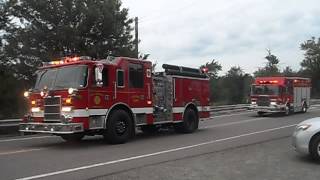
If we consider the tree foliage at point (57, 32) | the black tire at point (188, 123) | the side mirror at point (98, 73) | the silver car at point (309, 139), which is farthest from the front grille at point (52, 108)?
the tree foliage at point (57, 32)

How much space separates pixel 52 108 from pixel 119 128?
215 centimetres

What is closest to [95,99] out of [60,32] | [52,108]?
[52,108]

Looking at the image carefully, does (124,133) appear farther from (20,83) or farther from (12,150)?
(20,83)

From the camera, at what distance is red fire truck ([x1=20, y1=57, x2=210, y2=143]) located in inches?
599

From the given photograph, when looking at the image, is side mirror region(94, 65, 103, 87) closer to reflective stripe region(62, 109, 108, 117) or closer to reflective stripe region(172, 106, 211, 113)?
reflective stripe region(62, 109, 108, 117)

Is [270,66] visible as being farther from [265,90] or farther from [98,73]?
[98,73]

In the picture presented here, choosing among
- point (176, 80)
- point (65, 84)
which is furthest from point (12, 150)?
point (176, 80)

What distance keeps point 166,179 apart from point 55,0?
27.6 m

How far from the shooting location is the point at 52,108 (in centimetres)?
1555

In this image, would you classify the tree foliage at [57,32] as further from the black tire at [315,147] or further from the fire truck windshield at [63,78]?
the black tire at [315,147]

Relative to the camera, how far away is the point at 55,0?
35594mm

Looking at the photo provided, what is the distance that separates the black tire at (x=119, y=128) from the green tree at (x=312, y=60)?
228ft

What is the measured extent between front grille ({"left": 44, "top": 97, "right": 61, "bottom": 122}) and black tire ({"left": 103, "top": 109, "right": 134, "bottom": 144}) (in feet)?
5.07

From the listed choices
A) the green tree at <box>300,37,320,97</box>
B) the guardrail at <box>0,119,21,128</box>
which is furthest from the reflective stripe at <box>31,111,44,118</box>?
the green tree at <box>300,37,320,97</box>
